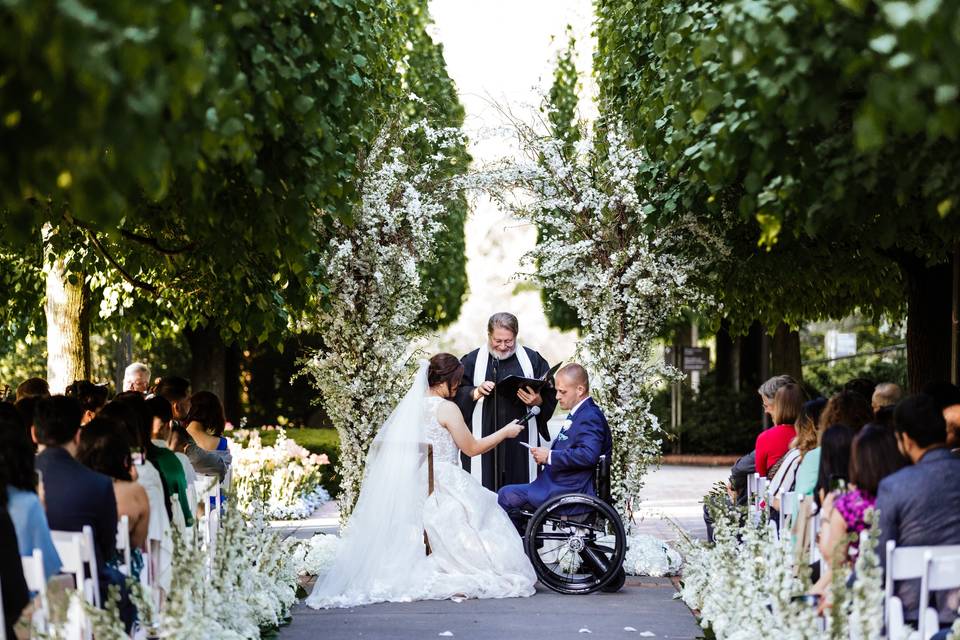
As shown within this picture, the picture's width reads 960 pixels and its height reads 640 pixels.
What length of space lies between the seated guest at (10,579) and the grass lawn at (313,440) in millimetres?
12736

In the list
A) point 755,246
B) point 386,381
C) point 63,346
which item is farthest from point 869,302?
point 63,346

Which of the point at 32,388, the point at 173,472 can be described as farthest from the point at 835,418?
the point at 32,388

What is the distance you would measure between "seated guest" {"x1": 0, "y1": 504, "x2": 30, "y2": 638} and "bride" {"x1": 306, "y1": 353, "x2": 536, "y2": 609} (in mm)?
3833

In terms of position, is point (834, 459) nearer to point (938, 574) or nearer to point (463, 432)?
point (938, 574)

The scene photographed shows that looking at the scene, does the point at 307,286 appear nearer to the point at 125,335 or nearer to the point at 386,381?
the point at 386,381

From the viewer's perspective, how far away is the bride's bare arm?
9.00 meters

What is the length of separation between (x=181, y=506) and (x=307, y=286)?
265 centimetres

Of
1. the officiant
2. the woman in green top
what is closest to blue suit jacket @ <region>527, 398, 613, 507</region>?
the officiant

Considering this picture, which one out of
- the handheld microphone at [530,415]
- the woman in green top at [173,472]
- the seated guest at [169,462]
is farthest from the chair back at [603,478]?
the woman in green top at [173,472]

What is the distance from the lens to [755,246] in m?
10.1

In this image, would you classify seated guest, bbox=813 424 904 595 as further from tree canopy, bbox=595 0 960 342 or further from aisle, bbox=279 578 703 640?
aisle, bbox=279 578 703 640

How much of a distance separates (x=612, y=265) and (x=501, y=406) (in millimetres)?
1441

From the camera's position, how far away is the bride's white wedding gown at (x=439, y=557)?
28.2 ft

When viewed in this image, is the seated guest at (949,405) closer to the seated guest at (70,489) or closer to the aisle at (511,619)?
the aisle at (511,619)
